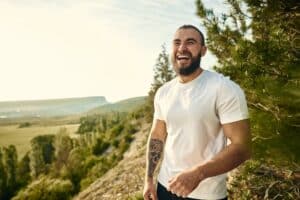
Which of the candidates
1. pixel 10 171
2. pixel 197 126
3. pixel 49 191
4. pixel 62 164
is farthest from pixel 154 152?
pixel 10 171

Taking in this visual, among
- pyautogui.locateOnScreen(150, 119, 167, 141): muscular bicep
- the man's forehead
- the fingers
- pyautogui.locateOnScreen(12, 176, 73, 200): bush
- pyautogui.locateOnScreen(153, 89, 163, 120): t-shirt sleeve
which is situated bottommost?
pyautogui.locateOnScreen(12, 176, 73, 200): bush

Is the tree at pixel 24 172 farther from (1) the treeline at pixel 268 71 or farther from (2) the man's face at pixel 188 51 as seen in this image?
(2) the man's face at pixel 188 51

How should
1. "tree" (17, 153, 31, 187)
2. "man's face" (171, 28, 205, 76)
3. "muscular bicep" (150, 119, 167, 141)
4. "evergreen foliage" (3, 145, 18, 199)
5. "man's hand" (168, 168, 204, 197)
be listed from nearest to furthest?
1. "man's hand" (168, 168, 204, 197)
2. "man's face" (171, 28, 205, 76)
3. "muscular bicep" (150, 119, 167, 141)
4. "evergreen foliage" (3, 145, 18, 199)
5. "tree" (17, 153, 31, 187)

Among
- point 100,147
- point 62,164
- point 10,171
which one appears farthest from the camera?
point 10,171

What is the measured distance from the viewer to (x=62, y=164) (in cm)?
5531

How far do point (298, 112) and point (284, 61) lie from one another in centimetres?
43

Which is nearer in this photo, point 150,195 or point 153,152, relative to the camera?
point 150,195

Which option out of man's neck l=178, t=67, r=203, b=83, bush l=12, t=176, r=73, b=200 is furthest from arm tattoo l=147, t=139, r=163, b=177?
bush l=12, t=176, r=73, b=200

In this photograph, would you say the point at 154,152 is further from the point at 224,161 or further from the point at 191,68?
the point at 224,161

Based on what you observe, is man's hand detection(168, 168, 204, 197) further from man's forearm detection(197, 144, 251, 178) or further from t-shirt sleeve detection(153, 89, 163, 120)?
t-shirt sleeve detection(153, 89, 163, 120)

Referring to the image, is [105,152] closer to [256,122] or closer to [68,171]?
[68,171]

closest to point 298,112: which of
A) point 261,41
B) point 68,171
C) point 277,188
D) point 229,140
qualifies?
point 261,41

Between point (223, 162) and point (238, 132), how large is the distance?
0.17m

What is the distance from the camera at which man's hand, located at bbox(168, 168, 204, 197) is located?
1.90 m
